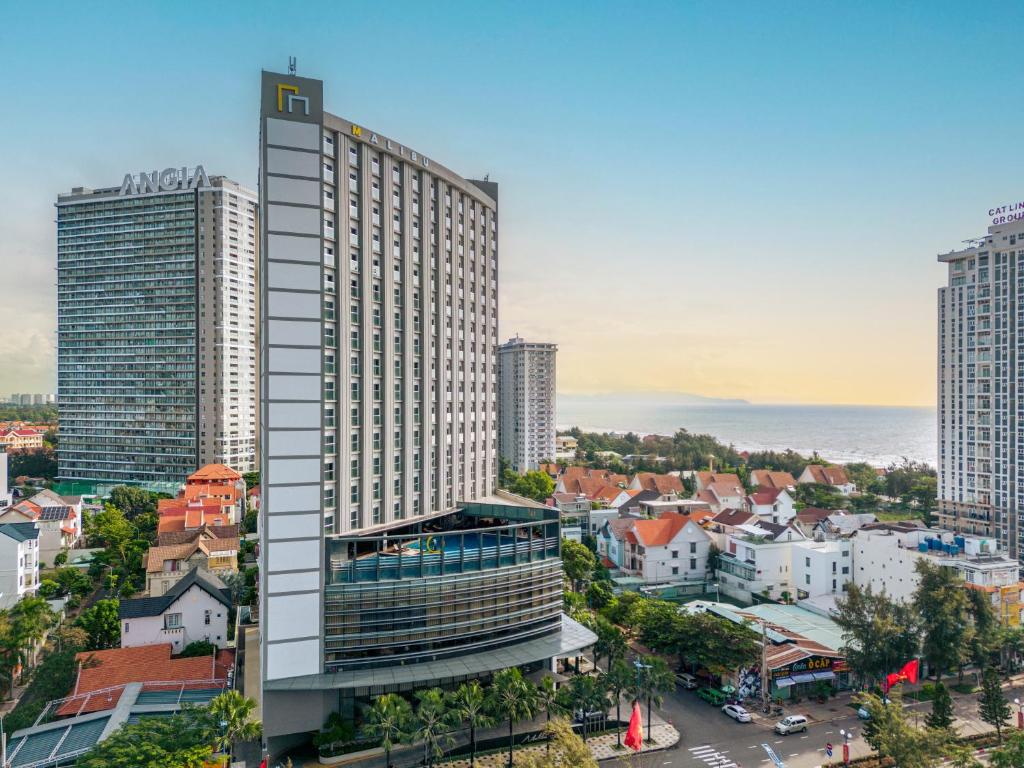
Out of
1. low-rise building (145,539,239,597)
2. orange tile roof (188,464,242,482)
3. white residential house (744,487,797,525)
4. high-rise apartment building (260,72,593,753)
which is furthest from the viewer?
white residential house (744,487,797,525)

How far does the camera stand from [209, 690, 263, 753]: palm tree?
95.2 feet

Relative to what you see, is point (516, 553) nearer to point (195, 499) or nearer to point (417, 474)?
point (417, 474)

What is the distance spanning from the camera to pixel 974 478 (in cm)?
6481

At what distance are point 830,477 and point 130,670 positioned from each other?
106 m

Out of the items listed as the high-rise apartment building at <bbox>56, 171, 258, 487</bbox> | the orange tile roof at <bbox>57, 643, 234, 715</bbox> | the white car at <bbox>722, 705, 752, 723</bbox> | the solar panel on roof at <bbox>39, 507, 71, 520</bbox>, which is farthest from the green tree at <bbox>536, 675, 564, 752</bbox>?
the high-rise apartment building at <bbox>56, 171, 258, 487</bbox>

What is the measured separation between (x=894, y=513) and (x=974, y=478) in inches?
1403

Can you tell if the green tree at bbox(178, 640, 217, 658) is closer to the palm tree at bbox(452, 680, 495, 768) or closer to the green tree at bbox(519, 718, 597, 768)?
the palm tree at bbox(452, 680, 495, 768)

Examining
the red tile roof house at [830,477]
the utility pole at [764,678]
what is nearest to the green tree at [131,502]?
the utility pole at [764,678]

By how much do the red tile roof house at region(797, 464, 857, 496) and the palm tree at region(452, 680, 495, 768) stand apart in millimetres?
93888

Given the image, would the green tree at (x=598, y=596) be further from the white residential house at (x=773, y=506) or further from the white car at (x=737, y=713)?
the white residential house at (x=773, y=506)

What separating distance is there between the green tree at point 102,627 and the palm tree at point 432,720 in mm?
25112

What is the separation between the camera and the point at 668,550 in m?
62.4

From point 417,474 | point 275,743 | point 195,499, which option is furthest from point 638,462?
point 275,743

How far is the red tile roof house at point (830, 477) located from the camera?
110562mm
